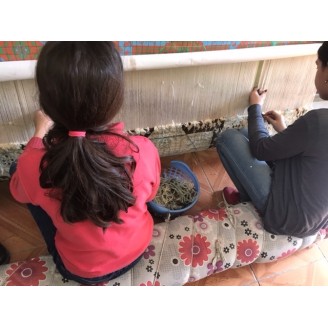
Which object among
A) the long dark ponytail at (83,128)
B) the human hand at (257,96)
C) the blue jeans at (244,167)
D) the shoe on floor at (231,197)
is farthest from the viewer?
the shoe on floor at (231,197)

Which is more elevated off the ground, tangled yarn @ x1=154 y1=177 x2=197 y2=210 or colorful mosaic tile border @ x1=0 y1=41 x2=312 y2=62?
colorful mosaic tile border @ x1=0 y1=41 x2=312 y2=62

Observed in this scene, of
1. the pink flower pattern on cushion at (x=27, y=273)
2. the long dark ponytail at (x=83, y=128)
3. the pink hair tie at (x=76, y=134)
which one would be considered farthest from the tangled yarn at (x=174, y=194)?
the pink hair tie at (x=76, y=134)

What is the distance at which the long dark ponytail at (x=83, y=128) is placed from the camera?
0.54 m

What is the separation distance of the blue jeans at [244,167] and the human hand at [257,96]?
0.13 m

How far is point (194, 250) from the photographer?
3.52 feet

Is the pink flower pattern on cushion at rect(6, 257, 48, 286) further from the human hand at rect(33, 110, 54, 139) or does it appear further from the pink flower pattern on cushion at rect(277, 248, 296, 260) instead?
the pink flower pattern on cushion at rect(277, 248, 296, 260)

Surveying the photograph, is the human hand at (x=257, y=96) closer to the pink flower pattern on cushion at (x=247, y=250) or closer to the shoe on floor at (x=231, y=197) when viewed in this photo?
the shoe on floor at (x=231, y=197)

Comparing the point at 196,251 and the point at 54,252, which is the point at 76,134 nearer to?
the point at 54,252

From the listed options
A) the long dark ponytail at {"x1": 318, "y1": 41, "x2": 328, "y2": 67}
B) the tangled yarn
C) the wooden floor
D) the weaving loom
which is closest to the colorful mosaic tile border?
the weaving loom

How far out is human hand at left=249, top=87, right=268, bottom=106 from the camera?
48.8 inches

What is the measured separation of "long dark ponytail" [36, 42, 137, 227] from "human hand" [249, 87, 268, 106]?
72 cm

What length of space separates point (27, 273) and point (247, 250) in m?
0.72

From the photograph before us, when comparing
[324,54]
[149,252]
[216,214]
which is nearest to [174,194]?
[216,214]

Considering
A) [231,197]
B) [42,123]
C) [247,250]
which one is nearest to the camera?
[42,123]
